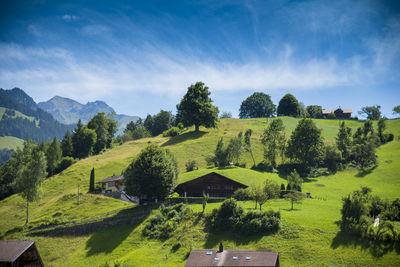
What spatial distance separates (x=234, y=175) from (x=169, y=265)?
95.7ft

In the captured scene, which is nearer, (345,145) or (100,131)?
(345,145)

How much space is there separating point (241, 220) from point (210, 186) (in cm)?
1720

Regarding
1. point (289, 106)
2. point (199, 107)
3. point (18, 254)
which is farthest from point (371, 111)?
point (18, 254)

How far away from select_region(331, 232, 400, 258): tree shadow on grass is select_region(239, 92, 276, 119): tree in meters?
129

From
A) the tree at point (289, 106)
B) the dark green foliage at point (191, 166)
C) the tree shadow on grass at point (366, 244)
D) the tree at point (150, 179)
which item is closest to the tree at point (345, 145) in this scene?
the dark green foliage at point (191, 166)

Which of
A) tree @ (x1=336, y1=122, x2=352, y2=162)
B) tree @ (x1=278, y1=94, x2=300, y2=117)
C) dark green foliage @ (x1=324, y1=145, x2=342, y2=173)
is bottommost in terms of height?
dark green foliage @ (x1=324, y1=145, x2=342, y2=173)

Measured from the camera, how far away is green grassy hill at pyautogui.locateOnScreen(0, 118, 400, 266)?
107 feet

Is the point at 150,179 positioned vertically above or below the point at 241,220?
above

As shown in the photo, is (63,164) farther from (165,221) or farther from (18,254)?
(18,254)

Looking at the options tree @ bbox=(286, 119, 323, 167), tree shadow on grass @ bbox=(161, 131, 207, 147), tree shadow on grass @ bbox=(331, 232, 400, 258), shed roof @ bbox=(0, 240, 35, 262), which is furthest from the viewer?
tree shadow on grass @ bbox=(161, 131, 207, 147)

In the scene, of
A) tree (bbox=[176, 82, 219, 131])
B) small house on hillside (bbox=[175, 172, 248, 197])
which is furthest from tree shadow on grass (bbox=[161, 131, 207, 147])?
small house on hillside (bbox=[175, 172, 248, 197])

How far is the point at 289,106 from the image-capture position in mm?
149625

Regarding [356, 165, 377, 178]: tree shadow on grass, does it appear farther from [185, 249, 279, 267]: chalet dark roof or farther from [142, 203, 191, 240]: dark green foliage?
[185, 249, 279, 267]: chalet dark roof

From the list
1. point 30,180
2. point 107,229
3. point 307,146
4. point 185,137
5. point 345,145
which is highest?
point 185,137
